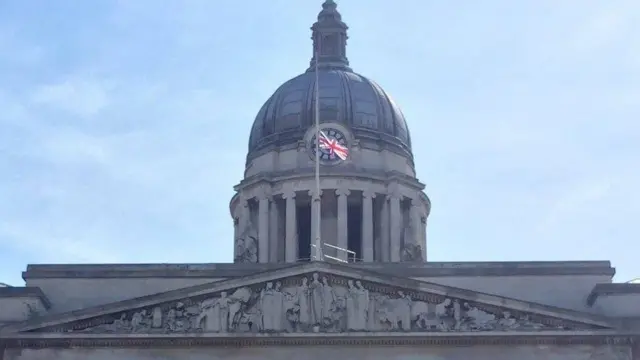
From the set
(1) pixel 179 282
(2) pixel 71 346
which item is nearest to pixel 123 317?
(2) pixel 71 346

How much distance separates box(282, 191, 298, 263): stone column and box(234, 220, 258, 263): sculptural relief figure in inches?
52.5

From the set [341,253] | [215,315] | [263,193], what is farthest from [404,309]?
[263,193]

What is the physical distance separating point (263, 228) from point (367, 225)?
441 centimetres

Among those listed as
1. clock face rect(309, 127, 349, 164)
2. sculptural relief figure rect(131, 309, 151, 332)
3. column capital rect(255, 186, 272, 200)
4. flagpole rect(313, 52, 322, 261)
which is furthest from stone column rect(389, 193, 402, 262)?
sculptural relief figure rect(131, 309, 151, 332)

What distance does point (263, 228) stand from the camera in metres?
61.6

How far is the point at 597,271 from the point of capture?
174 feet

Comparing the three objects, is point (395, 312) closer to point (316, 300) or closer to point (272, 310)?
point (316, 300)

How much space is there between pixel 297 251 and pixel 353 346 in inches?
555

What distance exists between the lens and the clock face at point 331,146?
202 feet

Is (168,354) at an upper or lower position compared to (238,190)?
lower

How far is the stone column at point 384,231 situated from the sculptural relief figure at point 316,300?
41.6 feet

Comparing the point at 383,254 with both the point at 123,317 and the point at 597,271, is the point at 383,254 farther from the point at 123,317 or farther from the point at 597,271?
the point at 123,317

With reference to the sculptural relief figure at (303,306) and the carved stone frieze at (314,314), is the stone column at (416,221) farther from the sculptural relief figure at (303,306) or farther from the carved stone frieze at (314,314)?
the sculptural relief figure at (303,306)

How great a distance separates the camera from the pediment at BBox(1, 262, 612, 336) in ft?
156
